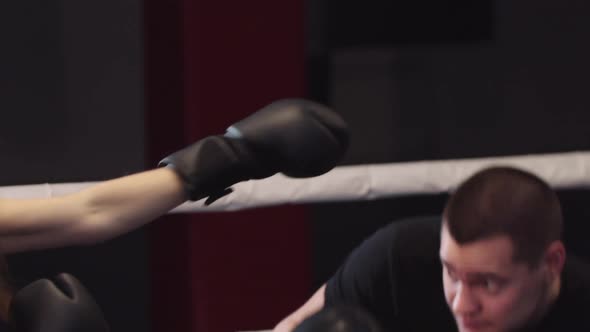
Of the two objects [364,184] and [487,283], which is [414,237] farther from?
[364,184]

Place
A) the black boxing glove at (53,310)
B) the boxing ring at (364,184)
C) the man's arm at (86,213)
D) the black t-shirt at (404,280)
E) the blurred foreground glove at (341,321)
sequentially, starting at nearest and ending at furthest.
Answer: the man's arm at (86,213) < the black boxing glove at (53,310) < the blurred foreground glove at (341,321) < the black t-shirt at (404,280) < the boxing ring at (364,184)

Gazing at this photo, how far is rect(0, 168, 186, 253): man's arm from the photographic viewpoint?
0.78m

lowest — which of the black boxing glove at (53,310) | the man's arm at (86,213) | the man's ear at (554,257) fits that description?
the man's ear at (554,257)

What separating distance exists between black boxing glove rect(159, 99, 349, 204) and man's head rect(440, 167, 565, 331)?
0.88 feet

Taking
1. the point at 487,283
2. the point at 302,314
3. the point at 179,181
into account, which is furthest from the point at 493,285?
the point at 179,181

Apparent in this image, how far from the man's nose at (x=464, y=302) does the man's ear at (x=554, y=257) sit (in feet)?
0.34

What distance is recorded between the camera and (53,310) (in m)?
0.95

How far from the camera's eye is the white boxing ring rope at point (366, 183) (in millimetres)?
1684

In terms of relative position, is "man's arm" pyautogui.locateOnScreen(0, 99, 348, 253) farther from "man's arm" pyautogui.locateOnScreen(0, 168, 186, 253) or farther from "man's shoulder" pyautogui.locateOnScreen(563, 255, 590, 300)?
"man's shoulder" pyautogui.locateOnScreen(563, 255, 590, 300)

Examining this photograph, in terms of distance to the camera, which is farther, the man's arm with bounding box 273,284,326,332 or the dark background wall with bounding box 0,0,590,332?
the dark background wall with bounding box 0,0,590,332

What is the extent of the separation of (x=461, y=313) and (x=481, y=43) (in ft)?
3.27

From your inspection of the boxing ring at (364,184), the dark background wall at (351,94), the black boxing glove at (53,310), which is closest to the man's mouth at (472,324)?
the black boxing glove at (53,310)

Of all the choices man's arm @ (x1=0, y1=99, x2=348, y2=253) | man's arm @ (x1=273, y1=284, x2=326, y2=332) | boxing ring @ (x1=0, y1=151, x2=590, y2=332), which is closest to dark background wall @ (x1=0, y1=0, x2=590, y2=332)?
boxing ring @ (x1=0, y1=151, x2=590, y2=332)

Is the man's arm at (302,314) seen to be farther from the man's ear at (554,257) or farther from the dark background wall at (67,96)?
the dark background wall at (67,96)
